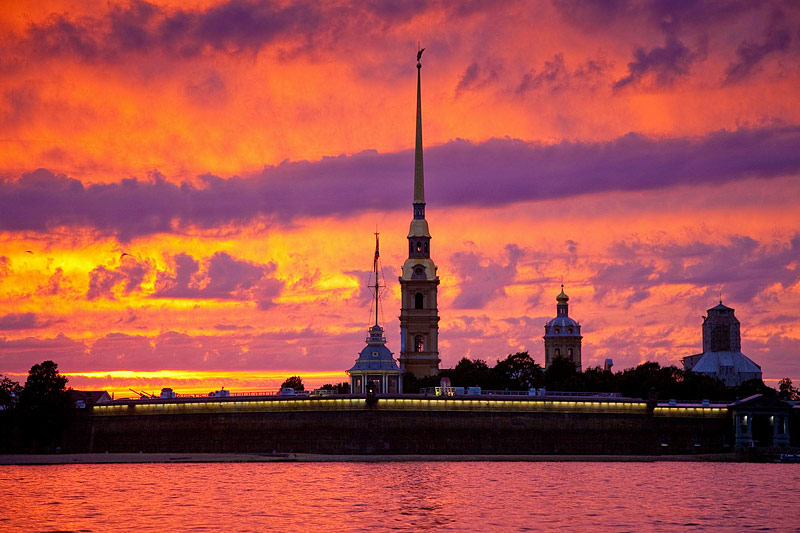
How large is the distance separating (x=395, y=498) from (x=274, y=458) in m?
58.4

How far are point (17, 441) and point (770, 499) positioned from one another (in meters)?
102

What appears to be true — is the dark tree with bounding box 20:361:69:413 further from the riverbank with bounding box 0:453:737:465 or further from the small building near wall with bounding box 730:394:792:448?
the small building near wall with bounding box 730:394:792:448

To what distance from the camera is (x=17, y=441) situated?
170375 millimetres

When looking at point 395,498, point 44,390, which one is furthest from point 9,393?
point 395,498

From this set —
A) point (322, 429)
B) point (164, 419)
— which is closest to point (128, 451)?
point (164, 419)

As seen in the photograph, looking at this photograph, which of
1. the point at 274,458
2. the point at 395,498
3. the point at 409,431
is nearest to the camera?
the point at 395,498

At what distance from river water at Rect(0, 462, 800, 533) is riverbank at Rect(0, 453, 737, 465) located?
8.14 m

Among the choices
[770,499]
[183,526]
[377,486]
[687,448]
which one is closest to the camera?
[183,526]

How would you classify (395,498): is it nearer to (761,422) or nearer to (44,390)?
(44,390)

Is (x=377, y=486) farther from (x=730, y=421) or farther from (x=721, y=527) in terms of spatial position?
(x=730, y=421)

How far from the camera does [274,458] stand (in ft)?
523

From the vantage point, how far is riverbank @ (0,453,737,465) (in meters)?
158

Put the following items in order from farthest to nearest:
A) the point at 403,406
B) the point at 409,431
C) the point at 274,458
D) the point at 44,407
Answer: the point at 44,407 < the point at 403,406 < the point at 409,431 < the point at 274,458

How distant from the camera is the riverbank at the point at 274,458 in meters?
158
